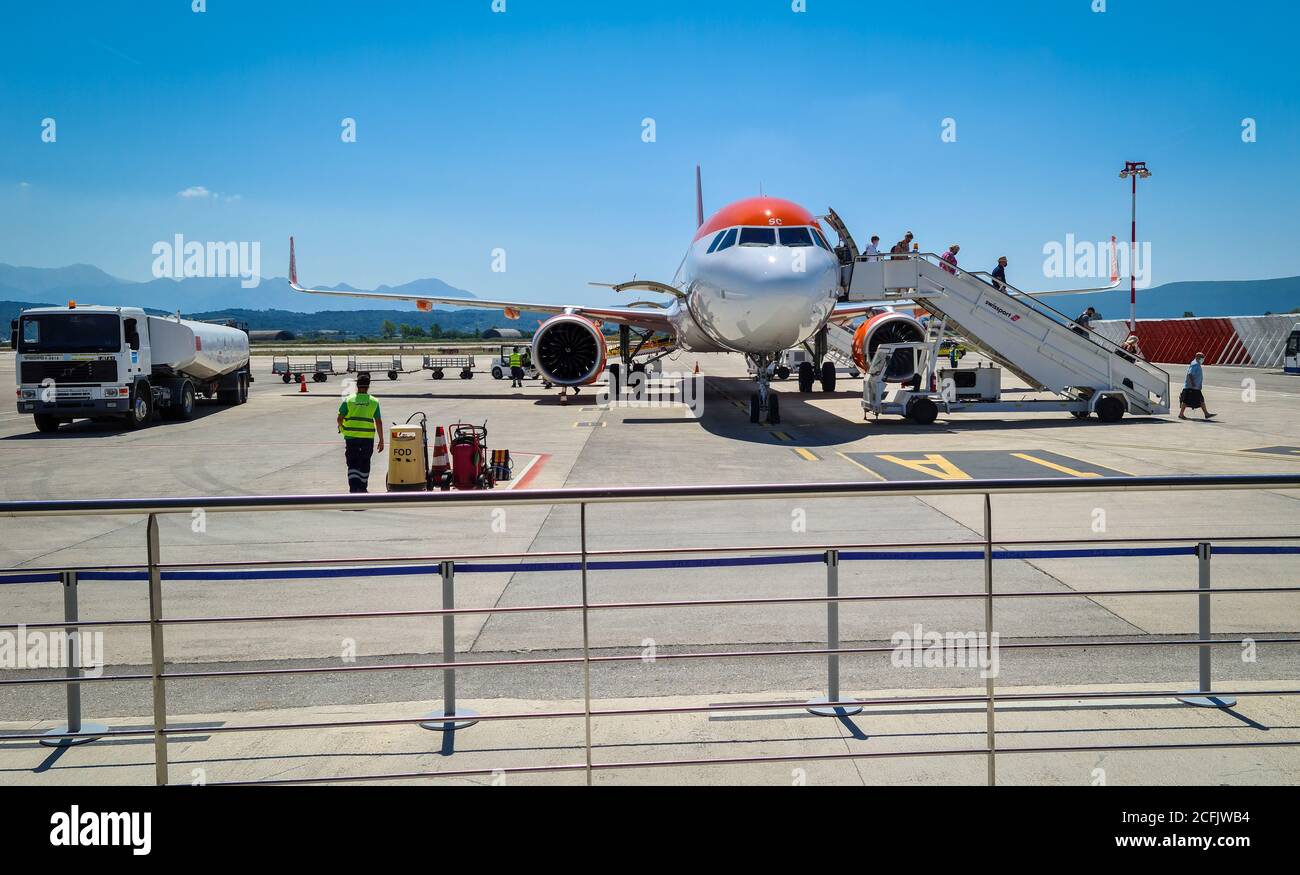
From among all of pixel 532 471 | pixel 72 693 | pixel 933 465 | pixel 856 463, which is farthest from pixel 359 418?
pixel 933 465

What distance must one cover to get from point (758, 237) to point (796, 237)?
79 centimetres

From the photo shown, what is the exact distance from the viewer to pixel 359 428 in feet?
41.1

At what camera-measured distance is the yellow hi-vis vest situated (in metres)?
12.5

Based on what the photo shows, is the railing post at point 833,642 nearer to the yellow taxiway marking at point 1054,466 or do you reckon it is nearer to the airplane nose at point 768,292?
the yellow taxiway marking at point 1054,466

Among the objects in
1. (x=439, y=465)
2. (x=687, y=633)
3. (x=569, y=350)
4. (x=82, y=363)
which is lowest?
(x=687, y=633)

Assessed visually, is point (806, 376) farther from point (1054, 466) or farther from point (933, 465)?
point (1054, 466)

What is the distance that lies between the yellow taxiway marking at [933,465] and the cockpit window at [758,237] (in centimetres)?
519

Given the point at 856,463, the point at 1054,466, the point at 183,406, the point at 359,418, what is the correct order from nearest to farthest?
1. the point at 359,418
2. the point at 1054,466
3. the point at 856,463
4. the point at 183,406

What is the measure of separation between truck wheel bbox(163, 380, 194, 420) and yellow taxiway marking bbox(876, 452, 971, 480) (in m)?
19.9

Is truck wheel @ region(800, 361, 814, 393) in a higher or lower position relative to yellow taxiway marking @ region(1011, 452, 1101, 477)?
higher

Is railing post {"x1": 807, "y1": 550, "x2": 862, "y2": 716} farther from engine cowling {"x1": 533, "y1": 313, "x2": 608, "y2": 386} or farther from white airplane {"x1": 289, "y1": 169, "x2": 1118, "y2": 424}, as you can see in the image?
engine cowling {"x1": 533, "y1": 313, "x2": 608, "y2": 386}

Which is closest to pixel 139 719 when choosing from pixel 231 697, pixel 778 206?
pixel 231 697

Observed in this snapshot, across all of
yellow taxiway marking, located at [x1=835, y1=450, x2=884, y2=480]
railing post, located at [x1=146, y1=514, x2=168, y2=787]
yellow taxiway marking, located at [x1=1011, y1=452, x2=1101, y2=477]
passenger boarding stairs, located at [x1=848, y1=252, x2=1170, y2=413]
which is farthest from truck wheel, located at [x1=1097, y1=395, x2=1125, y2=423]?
railing post, located at [x1=146, y1=514, x2=168, y2=787]

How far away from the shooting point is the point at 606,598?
809 cm
